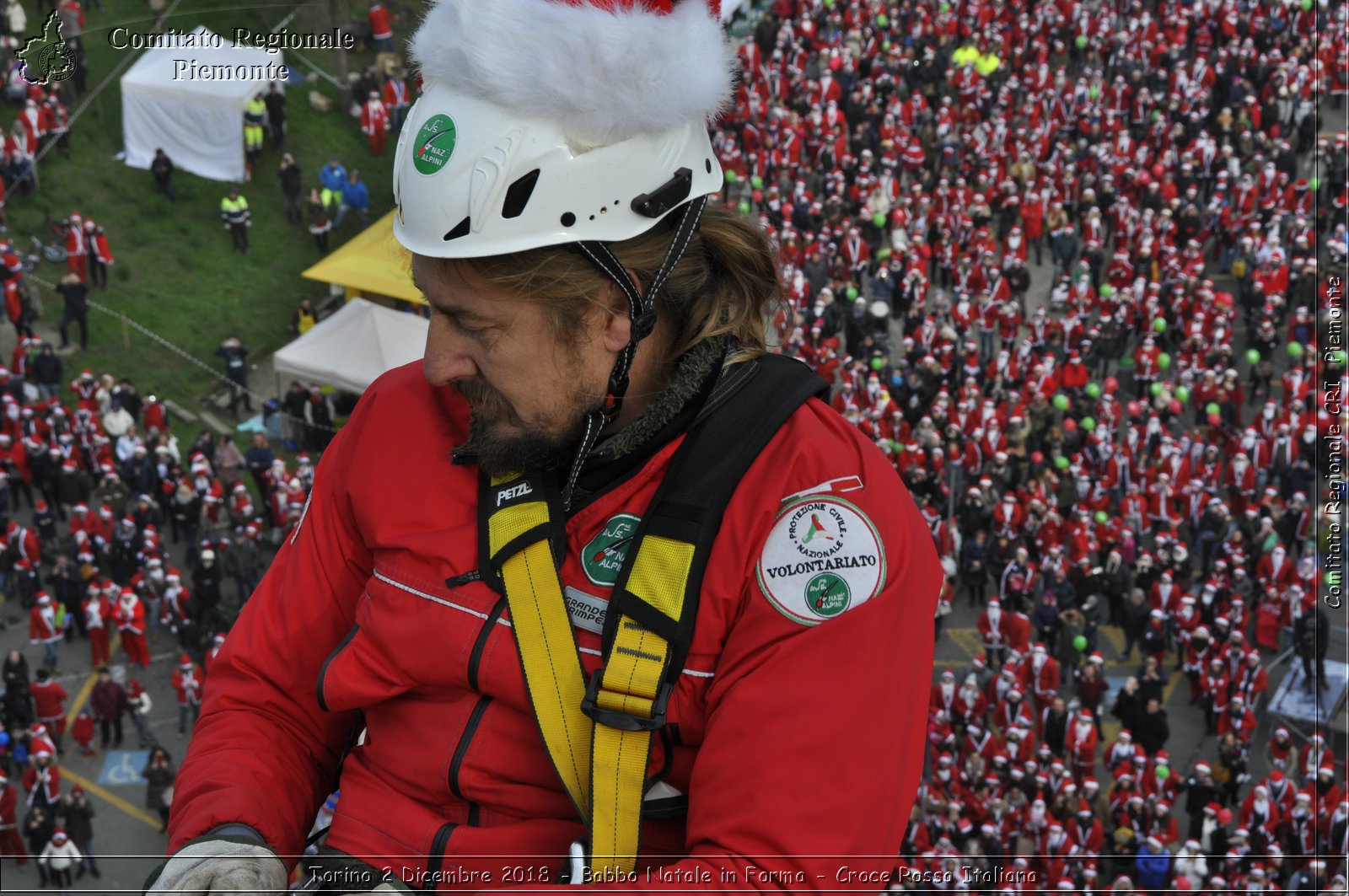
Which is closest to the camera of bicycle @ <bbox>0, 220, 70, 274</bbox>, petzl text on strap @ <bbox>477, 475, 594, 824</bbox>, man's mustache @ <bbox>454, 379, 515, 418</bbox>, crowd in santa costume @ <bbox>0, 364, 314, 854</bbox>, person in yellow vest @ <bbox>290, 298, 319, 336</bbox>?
petzl text on strap @ <bbox>477, 475, 594, 824</bbox>

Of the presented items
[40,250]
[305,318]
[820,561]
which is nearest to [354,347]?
[305,318]

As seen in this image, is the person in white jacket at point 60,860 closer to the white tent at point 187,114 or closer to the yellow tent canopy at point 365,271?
the yellow tent canopy at point 365,271

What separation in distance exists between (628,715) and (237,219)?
3024 centimetres

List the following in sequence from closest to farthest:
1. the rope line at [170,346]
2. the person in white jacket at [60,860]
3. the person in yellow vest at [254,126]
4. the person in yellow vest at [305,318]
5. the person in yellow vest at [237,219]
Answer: the person in white jacket at [60,860] → the rope line at [170,346] → the person in yellow vest at [305,318] → the person in yellow vest at [237,219] → the person in yellow vest at [254,126]

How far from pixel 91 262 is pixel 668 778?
96.4ft

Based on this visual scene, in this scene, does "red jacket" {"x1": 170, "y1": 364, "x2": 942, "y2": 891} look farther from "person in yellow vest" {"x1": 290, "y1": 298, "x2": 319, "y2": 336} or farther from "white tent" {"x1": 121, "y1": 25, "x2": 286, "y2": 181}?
"white tent" {"x1": 121, "y1": 25, "x2": 286, "y2": 181}

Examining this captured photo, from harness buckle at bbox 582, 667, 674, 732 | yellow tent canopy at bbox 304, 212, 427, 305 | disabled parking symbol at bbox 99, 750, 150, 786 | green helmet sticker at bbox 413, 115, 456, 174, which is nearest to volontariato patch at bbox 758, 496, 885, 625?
harness buckle at bbox 582, 667, 674, 732

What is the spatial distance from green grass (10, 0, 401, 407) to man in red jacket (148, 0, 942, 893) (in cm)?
2583

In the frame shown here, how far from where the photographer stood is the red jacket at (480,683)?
8.69 ft

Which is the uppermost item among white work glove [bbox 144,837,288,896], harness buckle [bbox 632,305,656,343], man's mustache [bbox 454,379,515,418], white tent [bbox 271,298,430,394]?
white tent [bbox 271,298,430,394]

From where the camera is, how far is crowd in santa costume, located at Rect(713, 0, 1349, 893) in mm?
17734

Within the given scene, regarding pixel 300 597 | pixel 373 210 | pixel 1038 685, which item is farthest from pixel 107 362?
pixel 300 597

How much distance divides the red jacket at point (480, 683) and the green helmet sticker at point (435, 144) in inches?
22.4

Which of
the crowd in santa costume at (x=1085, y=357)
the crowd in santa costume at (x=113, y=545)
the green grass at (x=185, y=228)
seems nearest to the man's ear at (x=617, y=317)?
the crowd in santa costume at (x=1085, y=357)
